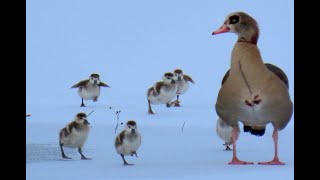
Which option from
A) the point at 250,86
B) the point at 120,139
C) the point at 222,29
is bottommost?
the point at 120,139

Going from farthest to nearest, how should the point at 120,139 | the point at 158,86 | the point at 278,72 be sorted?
the point at 158,86 → the point at 120,139 → the point at 278,72

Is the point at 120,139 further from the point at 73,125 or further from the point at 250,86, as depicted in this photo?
the point at 250,86

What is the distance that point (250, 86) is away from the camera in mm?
5422

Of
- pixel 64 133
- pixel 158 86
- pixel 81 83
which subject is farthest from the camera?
pixel 81 83

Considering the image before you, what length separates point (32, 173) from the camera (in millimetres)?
5789

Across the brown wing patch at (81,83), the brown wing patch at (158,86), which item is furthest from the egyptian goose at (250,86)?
the brown wing patch at (81,83)

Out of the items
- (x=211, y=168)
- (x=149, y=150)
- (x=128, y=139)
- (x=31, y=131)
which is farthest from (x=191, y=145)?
(x=31, y=131)

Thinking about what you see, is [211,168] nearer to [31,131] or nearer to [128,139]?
[128,139]

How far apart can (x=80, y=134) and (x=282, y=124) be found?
2258mm

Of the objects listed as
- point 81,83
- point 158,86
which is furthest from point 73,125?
point 81,83

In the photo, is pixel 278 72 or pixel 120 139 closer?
pixel 278 72

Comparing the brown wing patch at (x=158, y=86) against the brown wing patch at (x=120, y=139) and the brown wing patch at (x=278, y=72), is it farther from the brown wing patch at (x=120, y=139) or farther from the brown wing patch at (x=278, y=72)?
the brown wing patch at (x=278, y=72)

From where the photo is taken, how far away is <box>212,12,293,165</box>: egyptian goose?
17.7 feet

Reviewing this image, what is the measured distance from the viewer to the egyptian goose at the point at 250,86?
538 cm
